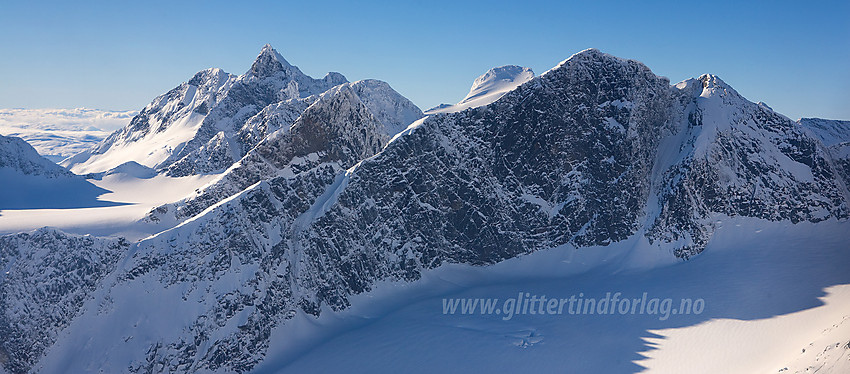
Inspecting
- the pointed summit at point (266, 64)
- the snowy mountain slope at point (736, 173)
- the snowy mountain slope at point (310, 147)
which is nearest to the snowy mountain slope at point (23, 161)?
the pointed summit at point (266, 64)

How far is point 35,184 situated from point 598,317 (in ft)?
Result: 317

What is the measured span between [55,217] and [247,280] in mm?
27108

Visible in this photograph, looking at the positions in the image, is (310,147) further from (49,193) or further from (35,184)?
(35,184)

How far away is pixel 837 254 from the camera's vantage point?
66812 mm

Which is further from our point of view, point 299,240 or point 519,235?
point 519,235

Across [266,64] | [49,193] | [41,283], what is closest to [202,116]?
[266,64]

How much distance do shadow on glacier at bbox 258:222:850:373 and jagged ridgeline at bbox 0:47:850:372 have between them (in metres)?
4.32

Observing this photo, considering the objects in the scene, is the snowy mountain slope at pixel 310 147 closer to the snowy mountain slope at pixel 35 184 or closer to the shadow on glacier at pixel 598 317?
the shadow on glacier at pixel 598 317

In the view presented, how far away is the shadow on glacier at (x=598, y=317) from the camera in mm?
53469

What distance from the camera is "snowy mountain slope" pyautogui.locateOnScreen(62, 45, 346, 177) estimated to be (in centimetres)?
Answer: 10850

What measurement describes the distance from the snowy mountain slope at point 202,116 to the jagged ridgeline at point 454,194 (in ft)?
107

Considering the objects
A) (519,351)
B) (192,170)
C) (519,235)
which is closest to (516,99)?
(519,235)

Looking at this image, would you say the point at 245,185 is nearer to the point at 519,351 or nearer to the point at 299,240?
the point at 299,240

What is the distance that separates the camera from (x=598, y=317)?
60.0 meters
